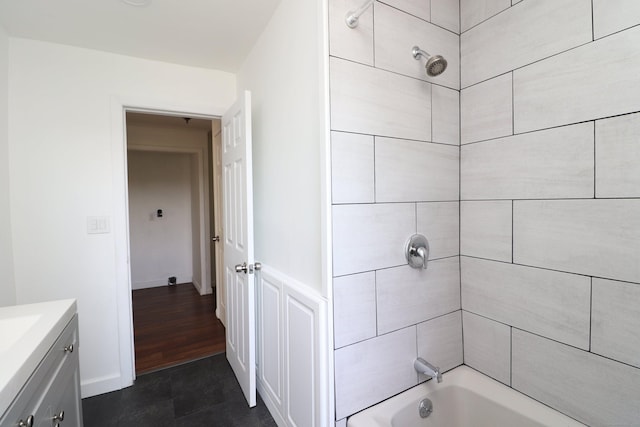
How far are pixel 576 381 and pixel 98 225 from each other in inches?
108

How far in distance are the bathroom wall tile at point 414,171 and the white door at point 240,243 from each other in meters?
0.85

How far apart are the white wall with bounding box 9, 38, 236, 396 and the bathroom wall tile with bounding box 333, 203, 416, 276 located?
5.64 feet

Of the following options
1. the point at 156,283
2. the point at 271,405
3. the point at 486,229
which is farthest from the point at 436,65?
the point at 156,283

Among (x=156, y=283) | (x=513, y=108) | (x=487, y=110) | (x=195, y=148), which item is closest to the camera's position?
(x=513, y=108)

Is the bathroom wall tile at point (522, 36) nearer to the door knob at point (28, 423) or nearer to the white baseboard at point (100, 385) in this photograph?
the door knob at point (28, 423)

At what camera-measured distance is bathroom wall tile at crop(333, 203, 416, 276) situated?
1.13m

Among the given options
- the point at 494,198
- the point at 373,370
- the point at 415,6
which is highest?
the point at 415,6

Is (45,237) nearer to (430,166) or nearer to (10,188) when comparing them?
(10,188)

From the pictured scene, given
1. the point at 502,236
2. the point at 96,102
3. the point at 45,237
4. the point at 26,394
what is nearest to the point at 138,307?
the point at 45,237

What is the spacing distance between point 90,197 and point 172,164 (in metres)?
2.89

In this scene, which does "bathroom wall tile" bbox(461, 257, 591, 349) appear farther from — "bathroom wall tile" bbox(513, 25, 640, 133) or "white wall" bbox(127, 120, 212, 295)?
"white wall" bbox(127, 120, 212, 295)

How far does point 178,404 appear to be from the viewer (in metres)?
1.82

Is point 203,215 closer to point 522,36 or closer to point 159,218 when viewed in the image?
point 159,218

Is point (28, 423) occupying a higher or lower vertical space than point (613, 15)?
lower
